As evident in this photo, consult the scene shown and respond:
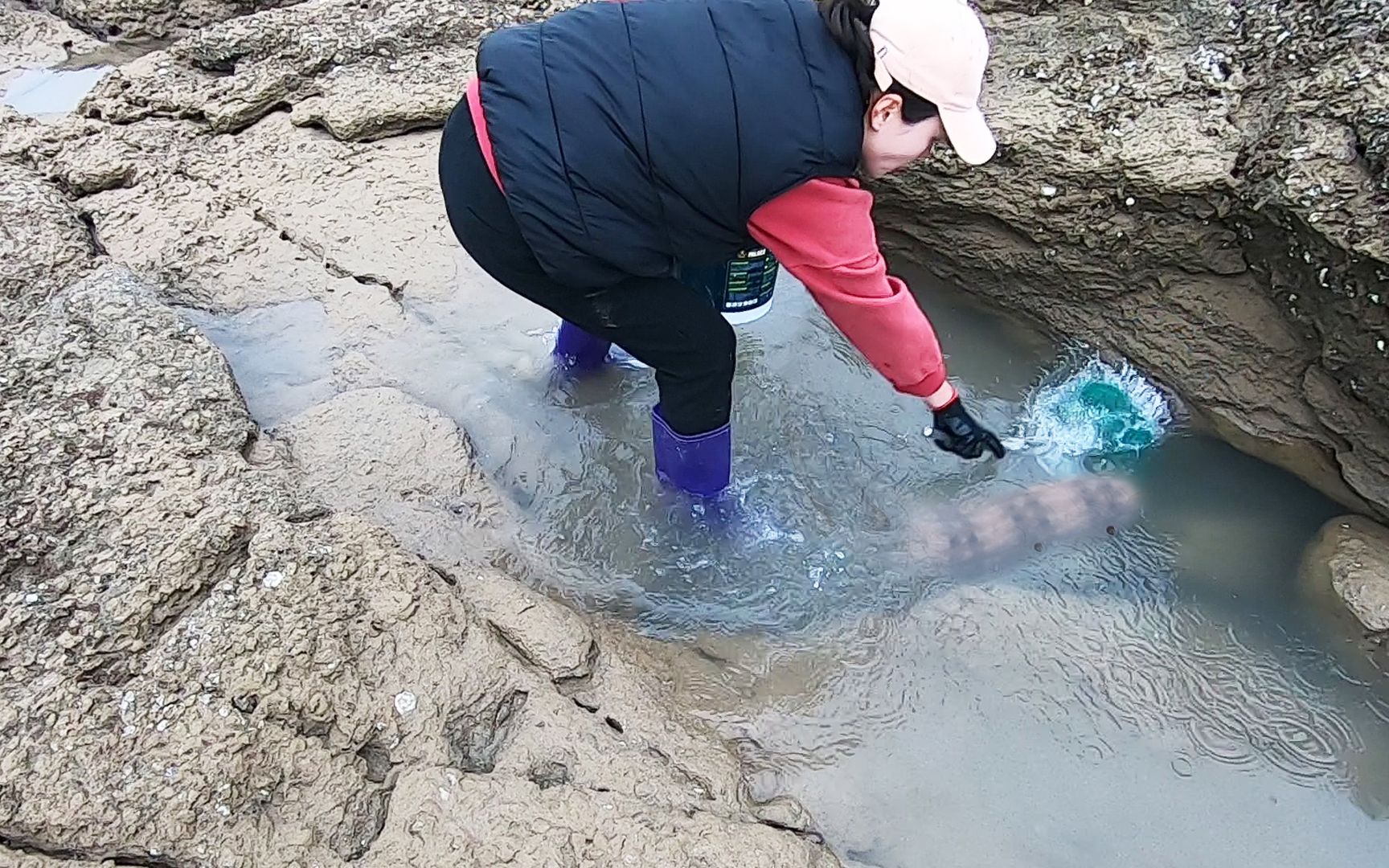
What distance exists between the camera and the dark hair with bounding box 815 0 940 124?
155 cm

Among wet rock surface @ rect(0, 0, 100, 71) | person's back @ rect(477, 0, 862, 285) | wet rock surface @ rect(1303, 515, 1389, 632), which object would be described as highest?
person's back @ rect(477, 0, 862, 285)

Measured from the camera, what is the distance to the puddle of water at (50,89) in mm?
3592

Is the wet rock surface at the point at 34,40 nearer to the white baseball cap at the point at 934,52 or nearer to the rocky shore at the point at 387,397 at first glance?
the rocky shore at the point at 387,397

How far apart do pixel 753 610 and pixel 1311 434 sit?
4.27 feet

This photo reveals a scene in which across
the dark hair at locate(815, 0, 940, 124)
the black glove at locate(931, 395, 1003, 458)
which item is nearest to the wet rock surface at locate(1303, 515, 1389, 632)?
the black glove at locate(931, 395, 1003, 458)

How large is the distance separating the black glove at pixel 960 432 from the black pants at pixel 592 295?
0.40 metres

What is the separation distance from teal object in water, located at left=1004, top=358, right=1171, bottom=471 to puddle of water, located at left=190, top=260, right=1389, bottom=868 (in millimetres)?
36

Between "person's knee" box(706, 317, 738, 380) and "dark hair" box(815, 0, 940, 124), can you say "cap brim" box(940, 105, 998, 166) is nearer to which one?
"dark hair" box(815, 0, 940, 124)

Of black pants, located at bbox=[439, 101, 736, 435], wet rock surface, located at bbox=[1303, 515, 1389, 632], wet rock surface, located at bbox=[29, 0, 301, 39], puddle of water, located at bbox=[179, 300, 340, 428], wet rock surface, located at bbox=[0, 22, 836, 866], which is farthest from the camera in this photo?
wet rock surface, located at bbox=[29, 0, 301, 39]

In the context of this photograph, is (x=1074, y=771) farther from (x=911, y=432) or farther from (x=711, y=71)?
(x=711, y=71)

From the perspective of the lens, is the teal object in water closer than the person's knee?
No

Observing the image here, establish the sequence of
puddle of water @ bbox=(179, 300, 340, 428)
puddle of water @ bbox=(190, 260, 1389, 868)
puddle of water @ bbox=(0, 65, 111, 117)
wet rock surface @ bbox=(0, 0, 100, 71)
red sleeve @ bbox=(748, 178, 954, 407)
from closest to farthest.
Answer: red sleeve @ bbox=(748, 178, 954, 407)
puddle of water @ bbox=(190, 260, 1389, 868)
puddle of water @ bbox=(179, 300, 340, 428)
puddle of water @ bbox=(0, 65, 111, 117)
wet rock surface @ bbox=(0, 0, 100, 71)

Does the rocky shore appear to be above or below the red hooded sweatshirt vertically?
below

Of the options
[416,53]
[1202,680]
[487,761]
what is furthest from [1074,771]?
[416,53]
